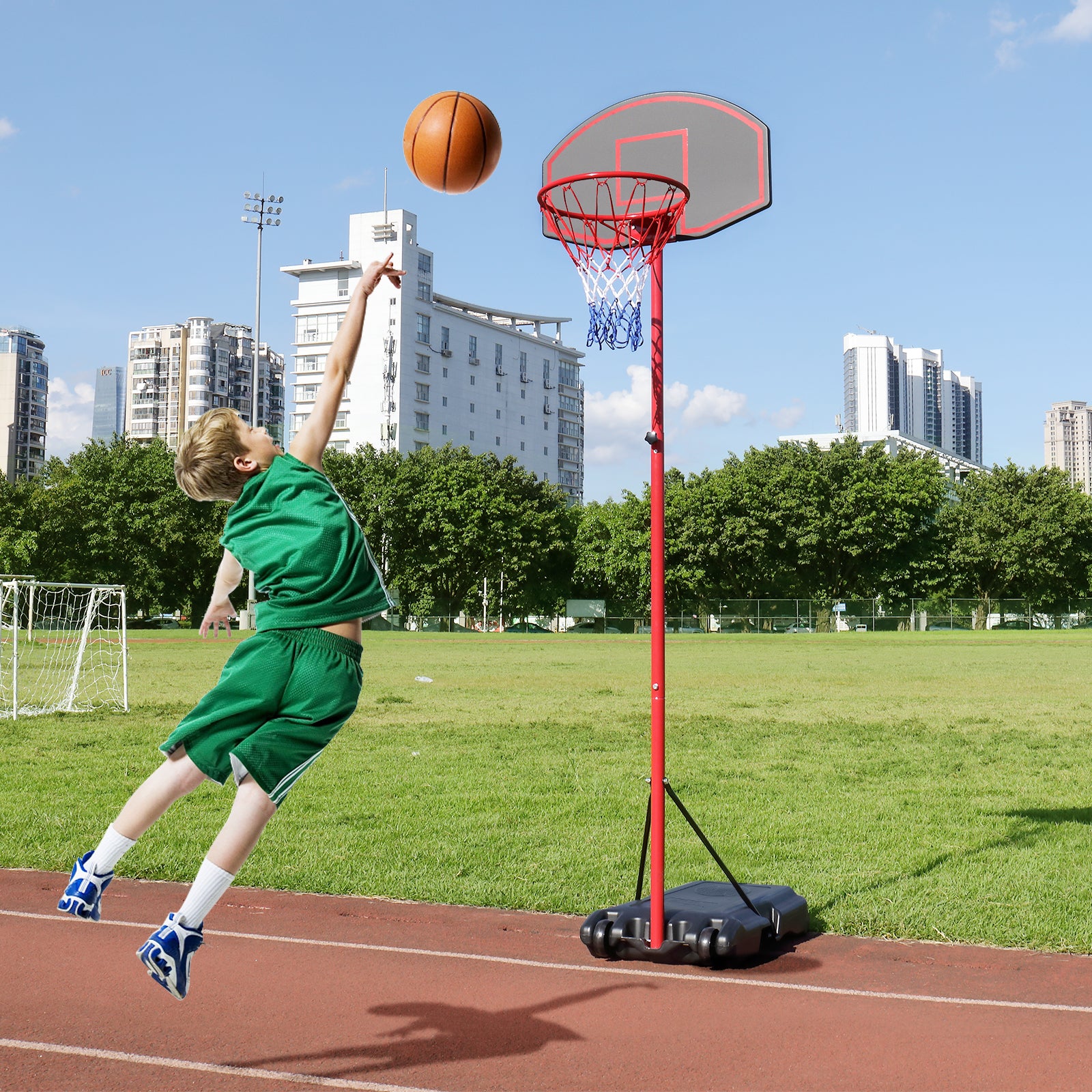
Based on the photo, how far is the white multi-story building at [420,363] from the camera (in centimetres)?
9688

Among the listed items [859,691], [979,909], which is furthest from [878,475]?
[979,909]

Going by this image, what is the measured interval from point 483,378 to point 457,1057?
104 metres

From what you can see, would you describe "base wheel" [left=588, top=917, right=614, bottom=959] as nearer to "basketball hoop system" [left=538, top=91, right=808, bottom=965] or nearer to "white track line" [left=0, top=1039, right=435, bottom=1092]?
"basketball hoop system" [left=538, top=91, right=808, bottom=965]

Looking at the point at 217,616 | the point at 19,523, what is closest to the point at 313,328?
the point at 19,523

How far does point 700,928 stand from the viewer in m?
4.97

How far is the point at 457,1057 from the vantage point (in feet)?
12.6

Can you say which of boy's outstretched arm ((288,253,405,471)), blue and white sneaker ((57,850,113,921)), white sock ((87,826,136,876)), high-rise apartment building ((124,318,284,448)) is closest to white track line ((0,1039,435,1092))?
blue and white sneaker ((57,850,113,921))

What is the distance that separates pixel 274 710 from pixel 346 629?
1.17 feet

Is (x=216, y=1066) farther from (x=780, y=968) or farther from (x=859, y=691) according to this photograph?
(x=859, y=691)

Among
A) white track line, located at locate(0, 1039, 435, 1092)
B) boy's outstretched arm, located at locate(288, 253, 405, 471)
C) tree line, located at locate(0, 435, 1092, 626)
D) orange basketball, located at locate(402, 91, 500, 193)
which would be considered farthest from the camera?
tree line, located at locate(0, 435, 1092, 626)

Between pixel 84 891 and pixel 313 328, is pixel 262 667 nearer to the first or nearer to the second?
pixel 84 891

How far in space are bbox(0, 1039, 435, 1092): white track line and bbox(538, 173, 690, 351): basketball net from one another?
389 cm

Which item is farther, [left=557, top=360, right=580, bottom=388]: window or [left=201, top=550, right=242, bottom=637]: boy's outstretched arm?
[left=557, top=360, right=580, bottom=388]: window

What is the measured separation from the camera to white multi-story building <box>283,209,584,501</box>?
96875 mm
